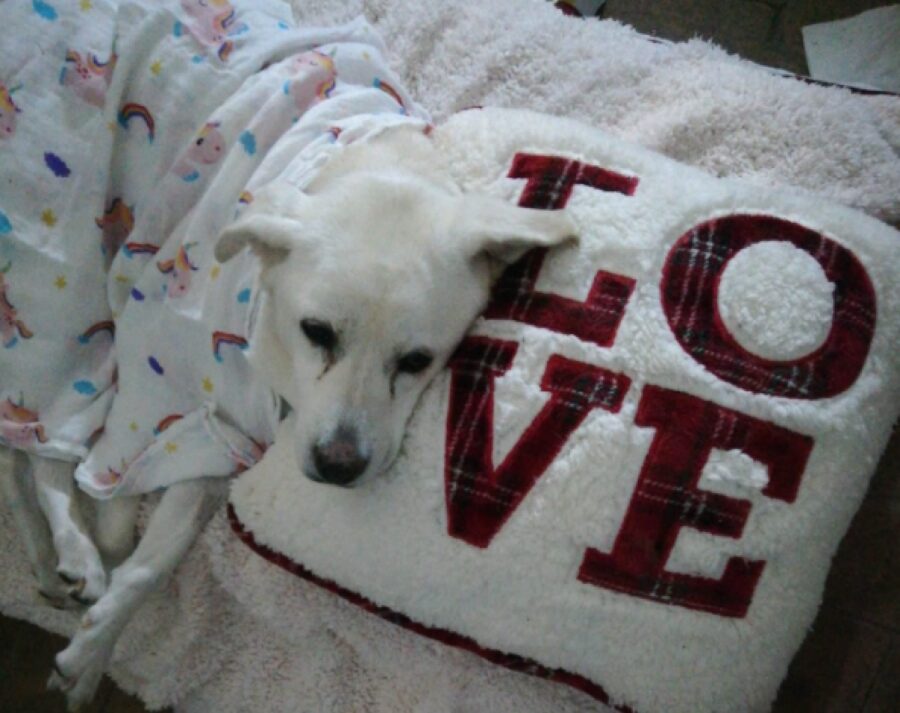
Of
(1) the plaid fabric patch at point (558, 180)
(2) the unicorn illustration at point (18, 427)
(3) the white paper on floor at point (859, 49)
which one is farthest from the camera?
(3) the white paper on floor at point (859, 49)

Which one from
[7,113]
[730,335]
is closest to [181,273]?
[7,113]

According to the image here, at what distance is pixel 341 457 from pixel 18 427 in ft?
2.16

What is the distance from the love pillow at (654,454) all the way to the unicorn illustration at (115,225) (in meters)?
0.64

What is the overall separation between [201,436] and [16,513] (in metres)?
0.35

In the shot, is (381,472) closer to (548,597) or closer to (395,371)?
(395,371)

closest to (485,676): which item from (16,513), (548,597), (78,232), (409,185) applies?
(548,597)

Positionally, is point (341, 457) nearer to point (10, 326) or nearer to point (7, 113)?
point (10, 326)

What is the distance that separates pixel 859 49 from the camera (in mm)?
1682

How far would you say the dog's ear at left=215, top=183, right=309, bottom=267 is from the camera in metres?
0.96

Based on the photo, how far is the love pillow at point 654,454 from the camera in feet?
2.96

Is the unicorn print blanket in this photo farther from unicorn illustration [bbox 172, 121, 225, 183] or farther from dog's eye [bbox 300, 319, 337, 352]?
dog's eye [bbox 300, 319, 337, 352]

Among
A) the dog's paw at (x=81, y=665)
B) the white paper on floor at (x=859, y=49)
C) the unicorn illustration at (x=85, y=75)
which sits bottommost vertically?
the dog's paw at (x=81, y=665)

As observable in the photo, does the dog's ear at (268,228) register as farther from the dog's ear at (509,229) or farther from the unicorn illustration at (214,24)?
the unicorn illustration at (214,24)

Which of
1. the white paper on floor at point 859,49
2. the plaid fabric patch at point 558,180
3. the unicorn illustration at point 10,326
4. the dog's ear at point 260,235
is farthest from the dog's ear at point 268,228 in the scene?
the white paper on floor at point 859,49
